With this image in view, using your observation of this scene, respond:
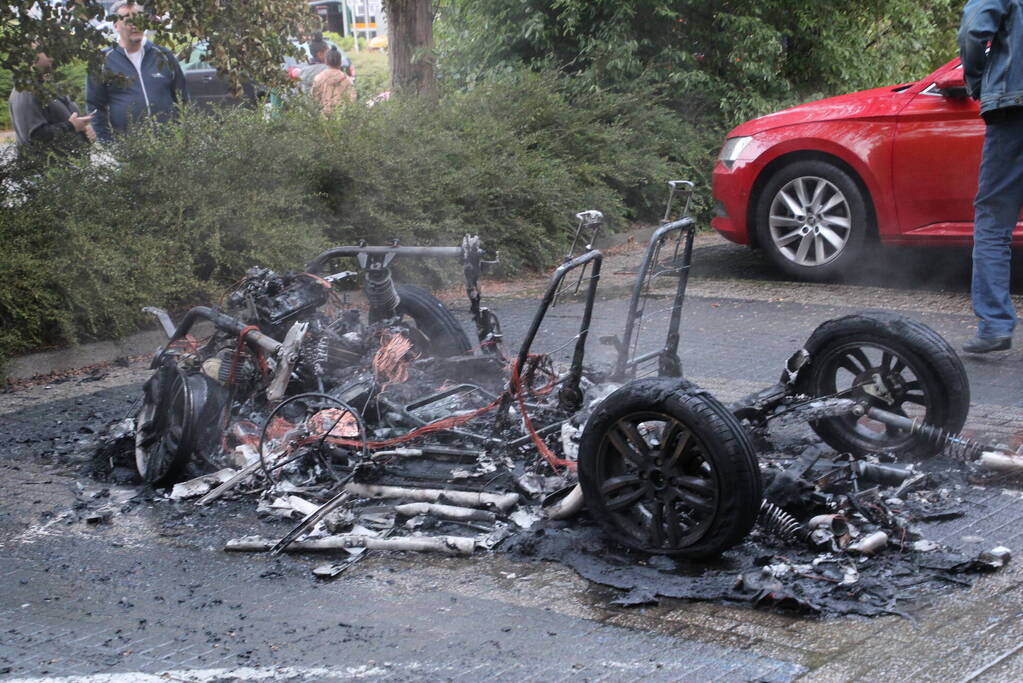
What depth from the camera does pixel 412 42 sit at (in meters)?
13.5

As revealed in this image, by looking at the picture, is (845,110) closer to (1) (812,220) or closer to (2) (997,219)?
(1) (812,220)

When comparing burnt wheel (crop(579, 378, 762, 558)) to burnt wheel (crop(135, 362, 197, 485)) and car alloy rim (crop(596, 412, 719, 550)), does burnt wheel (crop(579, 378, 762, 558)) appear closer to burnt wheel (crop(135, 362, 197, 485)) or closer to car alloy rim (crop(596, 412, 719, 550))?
car alloy rim (crop(596, 412, 719, 550))

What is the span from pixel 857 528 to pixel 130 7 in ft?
23.4

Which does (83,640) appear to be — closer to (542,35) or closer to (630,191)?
(630,191)

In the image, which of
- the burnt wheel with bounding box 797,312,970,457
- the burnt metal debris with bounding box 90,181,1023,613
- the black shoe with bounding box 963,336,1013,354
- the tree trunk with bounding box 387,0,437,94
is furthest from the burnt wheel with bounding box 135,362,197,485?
the tree trunk with bounding box 387,0,437,94

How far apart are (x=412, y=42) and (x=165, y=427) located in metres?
8.51

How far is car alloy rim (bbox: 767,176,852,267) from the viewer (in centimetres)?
951

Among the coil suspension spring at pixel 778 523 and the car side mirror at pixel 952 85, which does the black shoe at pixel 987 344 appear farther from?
the coil suspension spring at pixel 778 523

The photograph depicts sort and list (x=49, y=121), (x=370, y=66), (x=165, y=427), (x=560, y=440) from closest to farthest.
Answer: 1. (x=560, y=440)
2. (x=165, y=427)
3. (x=49, y=121)
4. (x=370, y=66)

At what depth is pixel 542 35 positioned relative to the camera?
1389 centimetres

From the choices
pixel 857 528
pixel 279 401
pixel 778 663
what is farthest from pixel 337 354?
pixel 778 663

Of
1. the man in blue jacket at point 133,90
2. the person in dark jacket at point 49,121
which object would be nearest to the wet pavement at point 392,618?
the person in dark jacket at point 49,121

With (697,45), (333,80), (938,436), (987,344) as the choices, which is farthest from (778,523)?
(333,80)

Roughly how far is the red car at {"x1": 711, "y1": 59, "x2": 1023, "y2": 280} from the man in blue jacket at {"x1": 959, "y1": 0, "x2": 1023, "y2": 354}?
1412mm
